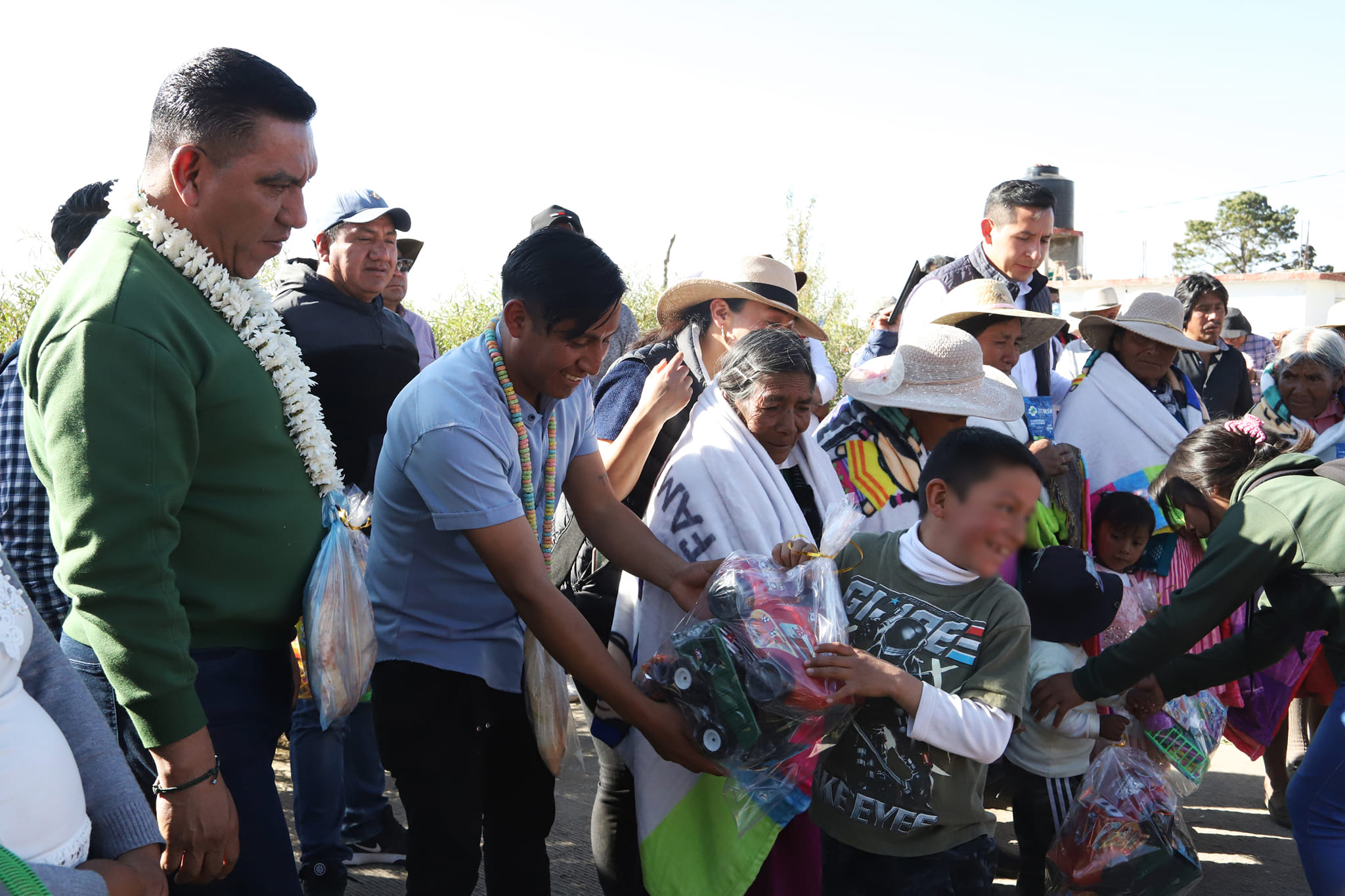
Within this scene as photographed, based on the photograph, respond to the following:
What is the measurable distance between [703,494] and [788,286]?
3.92 ft

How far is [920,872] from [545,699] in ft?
3.21

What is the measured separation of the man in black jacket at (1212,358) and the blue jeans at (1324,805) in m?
3.32

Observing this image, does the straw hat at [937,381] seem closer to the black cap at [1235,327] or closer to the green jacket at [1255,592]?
the green jacket at [1255,592]

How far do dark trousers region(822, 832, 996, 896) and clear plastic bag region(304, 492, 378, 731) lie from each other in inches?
49.3

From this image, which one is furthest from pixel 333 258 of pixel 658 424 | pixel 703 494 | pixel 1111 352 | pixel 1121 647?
pixel 1111 352

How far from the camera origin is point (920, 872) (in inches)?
95.6

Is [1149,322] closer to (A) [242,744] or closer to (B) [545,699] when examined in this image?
(B) [545,699]

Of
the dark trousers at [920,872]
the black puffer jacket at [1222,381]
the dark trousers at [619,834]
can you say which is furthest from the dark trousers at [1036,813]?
the black puffer jacket at [1222,381]

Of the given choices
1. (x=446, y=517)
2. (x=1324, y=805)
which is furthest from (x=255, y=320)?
(x=1324, y=805)

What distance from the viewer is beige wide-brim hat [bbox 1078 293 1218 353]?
4.43 m

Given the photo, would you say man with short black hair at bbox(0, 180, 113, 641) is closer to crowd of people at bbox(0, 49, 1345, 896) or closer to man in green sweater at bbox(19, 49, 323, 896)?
crowd of people at bbox(0, 49, 1345, 896)

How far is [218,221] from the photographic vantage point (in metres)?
1.94

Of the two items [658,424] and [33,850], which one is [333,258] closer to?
[658,424]

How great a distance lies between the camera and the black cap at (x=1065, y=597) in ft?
10.7
